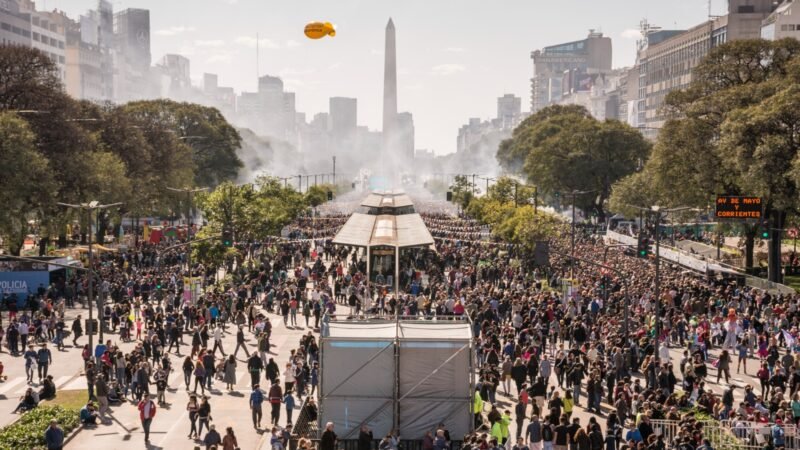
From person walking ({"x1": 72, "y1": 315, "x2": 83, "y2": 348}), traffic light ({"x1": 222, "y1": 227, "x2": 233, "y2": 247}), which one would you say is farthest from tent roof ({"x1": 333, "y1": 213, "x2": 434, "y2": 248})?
person walking ({"x1": 72, "y1": 315, "x2": 83, "y2": 348})

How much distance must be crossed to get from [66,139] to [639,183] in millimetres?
48896

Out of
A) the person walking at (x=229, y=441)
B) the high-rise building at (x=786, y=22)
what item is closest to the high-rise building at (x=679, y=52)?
the high-rise building at (x=786, y=22)

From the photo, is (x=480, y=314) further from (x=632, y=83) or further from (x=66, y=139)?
(x=632, y=83)

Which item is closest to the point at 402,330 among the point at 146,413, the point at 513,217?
the point at 146,413

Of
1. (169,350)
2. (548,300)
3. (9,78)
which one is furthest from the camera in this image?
(9,78)

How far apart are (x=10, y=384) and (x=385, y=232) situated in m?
29.9

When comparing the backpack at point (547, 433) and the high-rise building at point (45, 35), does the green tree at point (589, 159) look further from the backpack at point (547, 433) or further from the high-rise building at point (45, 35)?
the backpack at point (547, 433)

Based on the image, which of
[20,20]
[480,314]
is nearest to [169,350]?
[480,314]

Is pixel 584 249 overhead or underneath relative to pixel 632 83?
underneath

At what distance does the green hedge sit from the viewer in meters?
→ 24.0

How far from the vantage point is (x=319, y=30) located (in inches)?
1588

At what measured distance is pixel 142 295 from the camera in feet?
157

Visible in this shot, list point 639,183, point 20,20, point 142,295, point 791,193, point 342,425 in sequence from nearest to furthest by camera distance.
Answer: point 342,425
point 142,295
point 791,193
point 639,183
point 20,20

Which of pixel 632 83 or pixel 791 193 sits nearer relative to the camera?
pixel 791 193
